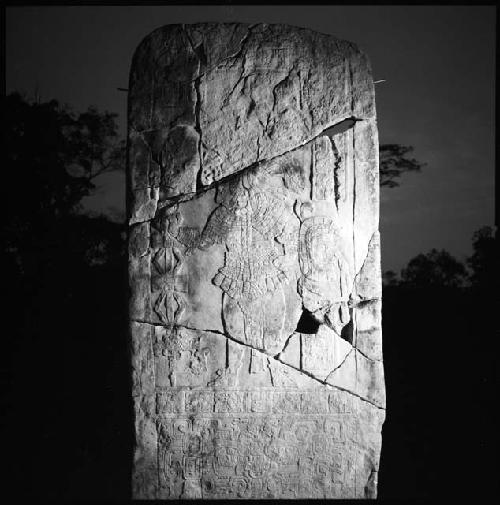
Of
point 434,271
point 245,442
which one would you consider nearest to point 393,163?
point 434,271


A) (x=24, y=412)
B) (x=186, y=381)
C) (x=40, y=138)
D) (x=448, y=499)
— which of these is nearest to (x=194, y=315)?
(x=186, y=381)

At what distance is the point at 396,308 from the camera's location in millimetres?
3674

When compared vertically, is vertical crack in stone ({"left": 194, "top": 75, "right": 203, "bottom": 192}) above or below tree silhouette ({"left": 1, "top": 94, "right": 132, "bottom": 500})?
above

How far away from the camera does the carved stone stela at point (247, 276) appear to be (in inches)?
96.8

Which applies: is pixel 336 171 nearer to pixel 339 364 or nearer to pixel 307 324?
pixel 307 324

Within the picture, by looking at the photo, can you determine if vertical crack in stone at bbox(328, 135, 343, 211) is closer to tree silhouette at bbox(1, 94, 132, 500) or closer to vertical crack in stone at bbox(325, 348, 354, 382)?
vertical crack in stone at bbox(325, 348, 354, 382)

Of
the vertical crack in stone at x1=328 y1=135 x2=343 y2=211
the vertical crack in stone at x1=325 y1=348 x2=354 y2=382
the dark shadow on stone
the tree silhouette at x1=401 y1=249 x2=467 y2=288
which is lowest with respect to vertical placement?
the vertical crack in stone at x1=325 y1=348 x2=354 y2=382

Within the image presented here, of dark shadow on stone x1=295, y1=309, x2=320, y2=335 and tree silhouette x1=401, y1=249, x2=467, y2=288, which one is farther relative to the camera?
tree silhouette x1=401, y1=249, x2=467, y2=288

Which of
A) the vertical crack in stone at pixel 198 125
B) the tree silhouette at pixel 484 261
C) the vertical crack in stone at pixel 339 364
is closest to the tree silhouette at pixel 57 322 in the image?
the vertical crack in stone at pixel 198 125

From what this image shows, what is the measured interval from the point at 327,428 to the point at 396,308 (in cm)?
155

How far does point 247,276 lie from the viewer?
8.10 ft

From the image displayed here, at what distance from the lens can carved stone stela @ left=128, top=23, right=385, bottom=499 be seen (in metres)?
2.46

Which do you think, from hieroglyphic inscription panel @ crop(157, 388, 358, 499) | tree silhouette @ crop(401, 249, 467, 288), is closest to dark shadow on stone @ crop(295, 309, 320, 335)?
hieroglyphic inscription panel @ crop(157, 388, 358, 499)

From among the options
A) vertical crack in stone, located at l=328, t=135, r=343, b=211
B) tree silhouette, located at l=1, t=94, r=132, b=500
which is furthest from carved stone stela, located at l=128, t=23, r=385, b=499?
tree silhouette, located at l=1, t=94, r=132, b=500
